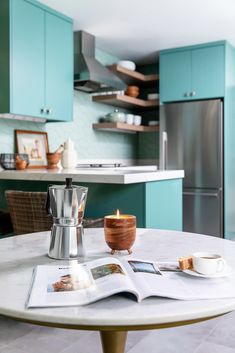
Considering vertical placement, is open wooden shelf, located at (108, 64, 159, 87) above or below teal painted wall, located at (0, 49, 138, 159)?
above

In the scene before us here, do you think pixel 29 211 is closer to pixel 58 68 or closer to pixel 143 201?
pixel 143 201

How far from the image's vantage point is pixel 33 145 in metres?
3.87

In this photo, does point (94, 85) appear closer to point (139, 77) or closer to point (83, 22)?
point (83, 22)

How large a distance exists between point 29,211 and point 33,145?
1.67 m

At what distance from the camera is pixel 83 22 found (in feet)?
13.1

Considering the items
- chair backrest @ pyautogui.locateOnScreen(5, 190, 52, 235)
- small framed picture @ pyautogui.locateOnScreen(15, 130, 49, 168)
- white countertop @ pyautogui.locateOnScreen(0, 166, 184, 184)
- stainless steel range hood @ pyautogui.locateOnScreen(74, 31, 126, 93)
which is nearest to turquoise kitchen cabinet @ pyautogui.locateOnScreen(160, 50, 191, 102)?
stainless steel range hood @ pyautogui.locateOnScreen(74, 31, 126, 93)

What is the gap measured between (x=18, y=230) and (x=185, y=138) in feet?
9.48

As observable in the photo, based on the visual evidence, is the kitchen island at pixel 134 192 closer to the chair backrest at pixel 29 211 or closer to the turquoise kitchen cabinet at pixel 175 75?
the chair backrest at pixel 29 211

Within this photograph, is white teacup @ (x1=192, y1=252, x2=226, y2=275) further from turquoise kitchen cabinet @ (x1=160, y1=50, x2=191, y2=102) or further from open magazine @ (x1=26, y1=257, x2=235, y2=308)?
turquoise kitchen cabinet @ (x1=160, y1=50, x2=191, y2=102)

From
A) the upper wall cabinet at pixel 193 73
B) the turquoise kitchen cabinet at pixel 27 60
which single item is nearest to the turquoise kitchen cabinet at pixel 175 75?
the upper wall cabinet at pixel 193 73

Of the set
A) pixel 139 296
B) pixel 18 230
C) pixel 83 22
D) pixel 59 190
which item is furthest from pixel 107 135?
pixel 139 296

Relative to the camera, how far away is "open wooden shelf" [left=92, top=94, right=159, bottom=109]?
4.70 meters

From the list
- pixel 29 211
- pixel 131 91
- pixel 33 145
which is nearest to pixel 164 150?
pixel 131 91

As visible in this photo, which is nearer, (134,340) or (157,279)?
(157,279)
